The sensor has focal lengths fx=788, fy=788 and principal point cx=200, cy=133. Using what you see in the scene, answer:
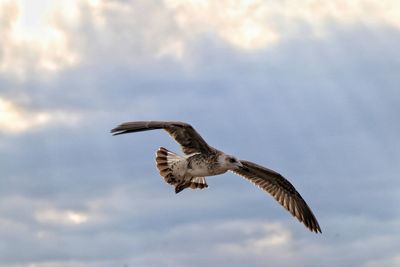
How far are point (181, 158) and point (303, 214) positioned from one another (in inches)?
313

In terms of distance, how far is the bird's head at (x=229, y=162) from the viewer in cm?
2670

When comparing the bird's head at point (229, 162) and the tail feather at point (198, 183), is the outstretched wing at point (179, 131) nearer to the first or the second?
the bird's head at point (229, 162)

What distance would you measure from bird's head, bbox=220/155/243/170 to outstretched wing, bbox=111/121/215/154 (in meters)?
0.52

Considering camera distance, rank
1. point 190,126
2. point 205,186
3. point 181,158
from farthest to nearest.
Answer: point 205,186, point 181,158, point 190,126

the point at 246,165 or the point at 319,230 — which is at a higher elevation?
the point at 246,165

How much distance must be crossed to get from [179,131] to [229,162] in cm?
252

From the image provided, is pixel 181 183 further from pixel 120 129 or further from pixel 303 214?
pixel 303 214

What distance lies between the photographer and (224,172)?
27.2m

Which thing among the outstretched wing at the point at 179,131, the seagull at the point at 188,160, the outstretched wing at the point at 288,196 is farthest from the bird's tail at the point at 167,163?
the outstretched wing at the point at 288,196

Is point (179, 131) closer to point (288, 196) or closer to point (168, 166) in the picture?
point (168, 166)

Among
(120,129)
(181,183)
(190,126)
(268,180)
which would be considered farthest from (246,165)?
(120,129)

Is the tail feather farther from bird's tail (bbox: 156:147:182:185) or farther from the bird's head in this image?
the bird's head

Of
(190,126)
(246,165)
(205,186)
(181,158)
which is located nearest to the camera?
(190,126)

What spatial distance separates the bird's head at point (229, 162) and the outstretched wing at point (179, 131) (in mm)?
523
